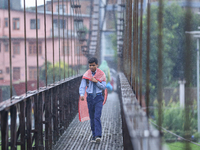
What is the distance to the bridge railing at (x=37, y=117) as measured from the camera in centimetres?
297

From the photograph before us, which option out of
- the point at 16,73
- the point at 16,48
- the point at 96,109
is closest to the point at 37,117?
the point at 96,109

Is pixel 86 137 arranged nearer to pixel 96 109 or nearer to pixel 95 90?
pixel 96 109

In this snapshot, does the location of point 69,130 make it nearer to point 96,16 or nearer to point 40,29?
point 96,16

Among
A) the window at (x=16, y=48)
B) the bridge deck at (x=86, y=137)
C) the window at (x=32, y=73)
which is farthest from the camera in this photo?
the window at (x=32, y=73)

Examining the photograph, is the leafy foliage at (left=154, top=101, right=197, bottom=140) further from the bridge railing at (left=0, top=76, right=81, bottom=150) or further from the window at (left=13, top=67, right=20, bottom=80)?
the window at (left=13, top=67, right=20, bottom=80)

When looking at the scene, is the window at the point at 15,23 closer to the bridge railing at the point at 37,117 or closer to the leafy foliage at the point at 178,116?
the leafy foliage at the point at 178,116

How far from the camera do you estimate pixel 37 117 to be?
402 cm

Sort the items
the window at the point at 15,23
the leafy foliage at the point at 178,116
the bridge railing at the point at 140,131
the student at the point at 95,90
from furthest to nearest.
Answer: the window at the point at 15,23
the student at the point at 95,90
the bridge railing at the point at 140,131
the leafy foliage at the point at 178,116

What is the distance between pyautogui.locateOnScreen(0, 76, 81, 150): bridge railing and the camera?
297 cm

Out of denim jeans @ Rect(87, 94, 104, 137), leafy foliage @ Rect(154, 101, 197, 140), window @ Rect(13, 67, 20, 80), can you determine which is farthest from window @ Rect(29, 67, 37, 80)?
denim jeans @ Rect(87, 94, 104, 137)

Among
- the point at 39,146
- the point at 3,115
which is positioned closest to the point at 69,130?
the point at 39,146

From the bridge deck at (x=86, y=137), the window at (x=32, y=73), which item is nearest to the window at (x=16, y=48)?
the window at (x=32, y=73)

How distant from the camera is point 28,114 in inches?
140

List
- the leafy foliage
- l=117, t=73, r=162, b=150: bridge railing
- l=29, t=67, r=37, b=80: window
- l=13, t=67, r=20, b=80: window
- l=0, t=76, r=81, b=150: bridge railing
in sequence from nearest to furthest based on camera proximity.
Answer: the leafy foliage, l=117, t=73, r=162, b=150: bridge railing, l=0, t=76, r=81, b=150: bridge railing, l=29, t=67, r=37, b=80: window, l=13, t=67, r=20, b=80: window
